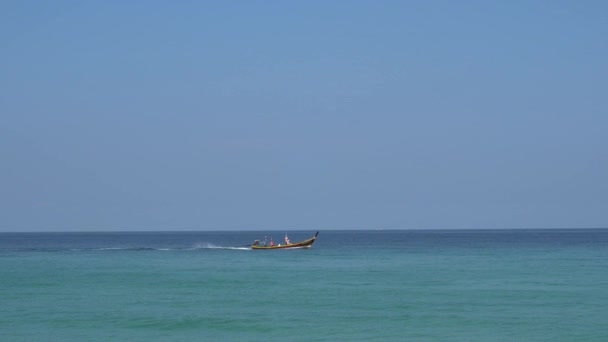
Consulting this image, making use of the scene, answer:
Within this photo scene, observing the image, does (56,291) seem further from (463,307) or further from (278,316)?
(463,307)

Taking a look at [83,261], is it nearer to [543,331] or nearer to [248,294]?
[248,294]

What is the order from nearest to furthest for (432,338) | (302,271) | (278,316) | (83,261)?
(432,338), (278,316), (302,271), (83,261)

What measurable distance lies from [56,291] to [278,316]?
14.0 metres

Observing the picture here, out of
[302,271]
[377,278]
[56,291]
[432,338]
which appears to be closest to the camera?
[432,338]

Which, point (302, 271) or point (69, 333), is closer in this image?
point (69, 333)

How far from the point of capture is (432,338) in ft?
83.8

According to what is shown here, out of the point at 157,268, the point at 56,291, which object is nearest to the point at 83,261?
the point at 157,268

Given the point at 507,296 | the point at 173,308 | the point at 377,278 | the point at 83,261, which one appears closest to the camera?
the point at 173,308

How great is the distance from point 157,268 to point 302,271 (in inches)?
395

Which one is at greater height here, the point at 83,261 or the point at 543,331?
the point at 83,261

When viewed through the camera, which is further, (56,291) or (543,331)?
(56,291)

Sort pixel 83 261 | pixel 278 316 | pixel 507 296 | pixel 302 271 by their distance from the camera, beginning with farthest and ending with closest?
pixel 83 261, pixel 302 271, pixel 507 296, pixel 278 316

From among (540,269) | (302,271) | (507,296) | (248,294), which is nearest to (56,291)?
(248,294)

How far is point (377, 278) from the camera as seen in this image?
150 ft
